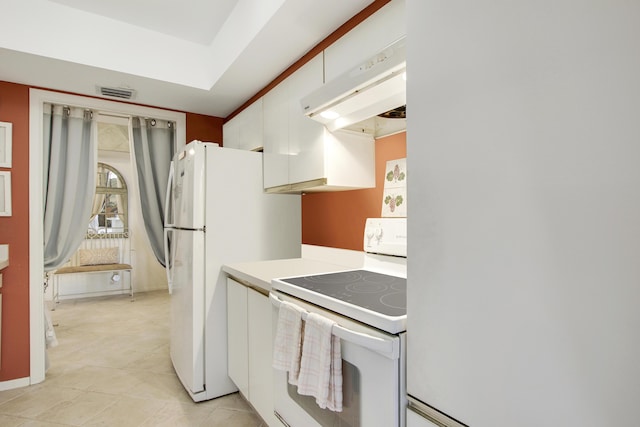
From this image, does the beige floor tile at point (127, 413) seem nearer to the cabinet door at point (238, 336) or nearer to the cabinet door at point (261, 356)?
the cabinet door at point (238, 336)

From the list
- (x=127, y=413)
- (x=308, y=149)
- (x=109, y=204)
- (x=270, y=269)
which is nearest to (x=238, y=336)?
(x=270, y=269)

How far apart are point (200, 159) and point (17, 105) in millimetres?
1569

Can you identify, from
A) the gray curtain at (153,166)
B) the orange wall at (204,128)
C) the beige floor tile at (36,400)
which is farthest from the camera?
the orange wall at (204,128)

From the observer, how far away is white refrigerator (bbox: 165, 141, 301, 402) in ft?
7.15

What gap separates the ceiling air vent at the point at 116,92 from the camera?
2629mm

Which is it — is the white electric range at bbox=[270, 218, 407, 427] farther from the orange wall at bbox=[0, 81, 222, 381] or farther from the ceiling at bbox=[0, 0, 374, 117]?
the orange wall at bbox=[0, 81, 222, 381]

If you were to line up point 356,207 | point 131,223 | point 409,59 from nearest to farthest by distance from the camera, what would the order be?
point 409,59, point 356,207, point 131,223

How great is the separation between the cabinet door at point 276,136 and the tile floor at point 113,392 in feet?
4.98

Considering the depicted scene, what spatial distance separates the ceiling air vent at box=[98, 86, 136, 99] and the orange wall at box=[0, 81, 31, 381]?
524mm

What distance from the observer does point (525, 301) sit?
604 mm

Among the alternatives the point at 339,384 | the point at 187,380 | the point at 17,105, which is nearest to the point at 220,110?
the point at 17,105

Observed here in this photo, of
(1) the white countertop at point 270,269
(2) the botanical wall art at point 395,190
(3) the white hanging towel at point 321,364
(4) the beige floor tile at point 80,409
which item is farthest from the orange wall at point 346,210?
(4) the beige floor tile at point 80,409

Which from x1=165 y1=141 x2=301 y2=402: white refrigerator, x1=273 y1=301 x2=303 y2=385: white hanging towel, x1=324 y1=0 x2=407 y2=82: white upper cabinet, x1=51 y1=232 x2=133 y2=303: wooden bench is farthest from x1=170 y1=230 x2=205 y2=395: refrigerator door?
x1=51 y1=232 x2=133 y2=303: wooden bench

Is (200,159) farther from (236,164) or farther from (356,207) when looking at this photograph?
(356,207)
